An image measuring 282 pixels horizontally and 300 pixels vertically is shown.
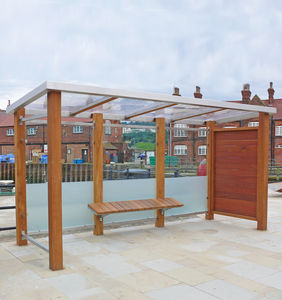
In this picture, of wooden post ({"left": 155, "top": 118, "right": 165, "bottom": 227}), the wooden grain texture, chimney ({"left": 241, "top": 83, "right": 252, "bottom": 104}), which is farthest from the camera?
chimney ({"left": 241, "top": 83, "right": 252, "bottom": 104})

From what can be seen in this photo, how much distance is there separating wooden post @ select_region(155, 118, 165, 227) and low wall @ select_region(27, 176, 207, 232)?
173 millimetres

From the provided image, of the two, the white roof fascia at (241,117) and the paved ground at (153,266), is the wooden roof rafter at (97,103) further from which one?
the white roof fascia at (241,117)

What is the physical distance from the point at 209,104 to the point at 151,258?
3.01m

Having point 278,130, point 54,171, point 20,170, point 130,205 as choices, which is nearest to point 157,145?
point 130,205

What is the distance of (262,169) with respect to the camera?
24.8 ft

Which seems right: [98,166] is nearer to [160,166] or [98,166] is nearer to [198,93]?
[160,166]

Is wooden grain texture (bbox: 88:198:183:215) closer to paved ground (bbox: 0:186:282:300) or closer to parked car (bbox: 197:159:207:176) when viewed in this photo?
paved ground (bbox: 0:186:282:300)

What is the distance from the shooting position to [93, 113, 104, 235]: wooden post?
7.07 m

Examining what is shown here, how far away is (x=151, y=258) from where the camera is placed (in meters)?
5.51

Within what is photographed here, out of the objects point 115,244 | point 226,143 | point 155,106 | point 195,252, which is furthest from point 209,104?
point 115,244

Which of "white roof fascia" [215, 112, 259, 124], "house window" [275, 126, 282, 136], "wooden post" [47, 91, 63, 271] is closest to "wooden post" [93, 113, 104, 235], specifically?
"wooden post" [47, 91, 63, 271]

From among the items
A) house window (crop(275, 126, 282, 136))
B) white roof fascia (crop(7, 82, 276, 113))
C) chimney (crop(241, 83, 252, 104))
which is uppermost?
chimney (crop(241, 83, 252, 104))

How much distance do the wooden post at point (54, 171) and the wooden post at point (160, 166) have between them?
319 cm

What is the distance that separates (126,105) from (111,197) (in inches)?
81.2
